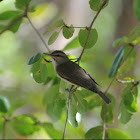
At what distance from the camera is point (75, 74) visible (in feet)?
5.48

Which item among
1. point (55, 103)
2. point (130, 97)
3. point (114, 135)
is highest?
point (55, 103)

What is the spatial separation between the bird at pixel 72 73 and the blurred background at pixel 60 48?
1.66 m

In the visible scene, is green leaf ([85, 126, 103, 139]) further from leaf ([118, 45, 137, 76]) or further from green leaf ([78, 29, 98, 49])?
green leaf ([78, 29, 98, 49])

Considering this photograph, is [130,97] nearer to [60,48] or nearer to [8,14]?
[8,14]

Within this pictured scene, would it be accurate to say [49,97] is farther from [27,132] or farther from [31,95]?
[31,95]

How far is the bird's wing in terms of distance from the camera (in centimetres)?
157

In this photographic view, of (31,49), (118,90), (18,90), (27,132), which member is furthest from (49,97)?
(31,49)

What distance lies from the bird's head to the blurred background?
64.3 inches

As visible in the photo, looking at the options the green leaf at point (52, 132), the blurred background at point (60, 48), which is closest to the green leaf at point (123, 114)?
the green leaf at point (52, 132)

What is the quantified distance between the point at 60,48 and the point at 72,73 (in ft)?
7.97

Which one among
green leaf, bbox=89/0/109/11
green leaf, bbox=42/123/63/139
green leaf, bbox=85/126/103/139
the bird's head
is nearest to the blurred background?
the bird's head

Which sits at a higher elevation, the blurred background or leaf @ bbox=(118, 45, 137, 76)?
leaf @ bbox=(118, 45, 137, 76)

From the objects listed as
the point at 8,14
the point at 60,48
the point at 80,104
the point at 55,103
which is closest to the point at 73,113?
the point at 80,104

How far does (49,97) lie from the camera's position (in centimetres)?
162
